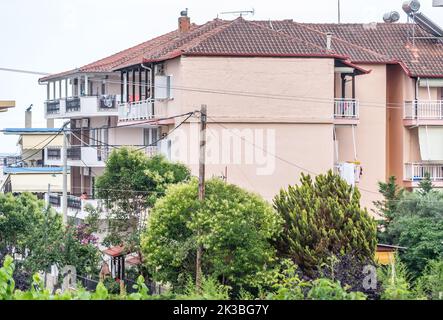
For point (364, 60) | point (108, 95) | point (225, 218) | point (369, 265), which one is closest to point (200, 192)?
point (225, 218)

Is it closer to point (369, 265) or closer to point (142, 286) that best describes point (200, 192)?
point (369, 265)

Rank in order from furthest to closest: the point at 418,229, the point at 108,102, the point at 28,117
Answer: the point at 28,117
the point at 108,102
the point at 418,229

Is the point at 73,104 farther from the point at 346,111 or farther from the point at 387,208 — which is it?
the point at 387,208

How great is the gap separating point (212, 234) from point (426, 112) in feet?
73.7

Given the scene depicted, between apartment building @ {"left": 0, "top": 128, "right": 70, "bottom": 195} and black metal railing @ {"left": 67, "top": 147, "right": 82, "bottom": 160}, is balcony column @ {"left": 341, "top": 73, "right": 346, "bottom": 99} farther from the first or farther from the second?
apartment building @ {"left": 0, "top": 128, "right": 70, "bottom": 195}

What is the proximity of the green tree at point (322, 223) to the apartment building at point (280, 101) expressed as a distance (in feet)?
29.2

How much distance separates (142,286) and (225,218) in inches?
873

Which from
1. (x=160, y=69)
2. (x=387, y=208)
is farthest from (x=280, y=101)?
(x=387, y=208)

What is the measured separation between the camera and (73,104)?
6538 cm

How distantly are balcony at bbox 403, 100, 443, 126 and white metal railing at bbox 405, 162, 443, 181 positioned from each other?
1.61 m

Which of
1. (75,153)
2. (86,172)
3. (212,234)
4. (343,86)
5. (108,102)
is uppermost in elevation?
(343,86)

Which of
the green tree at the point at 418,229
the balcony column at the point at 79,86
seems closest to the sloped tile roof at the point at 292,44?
the balcony column at the point at 79,86

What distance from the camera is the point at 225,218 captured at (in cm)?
3738

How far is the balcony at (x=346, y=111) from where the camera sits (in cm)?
5553
